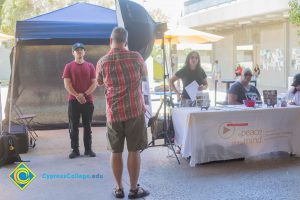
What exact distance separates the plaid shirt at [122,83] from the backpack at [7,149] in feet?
7.04

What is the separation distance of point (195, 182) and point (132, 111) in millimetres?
1300

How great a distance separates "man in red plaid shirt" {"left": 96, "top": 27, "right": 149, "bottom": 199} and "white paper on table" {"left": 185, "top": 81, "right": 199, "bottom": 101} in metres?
1.80

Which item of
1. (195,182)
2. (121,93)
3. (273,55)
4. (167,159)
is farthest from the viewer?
(273,55)

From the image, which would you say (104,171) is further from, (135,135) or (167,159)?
(135,135)

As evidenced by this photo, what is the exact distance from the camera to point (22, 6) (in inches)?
799

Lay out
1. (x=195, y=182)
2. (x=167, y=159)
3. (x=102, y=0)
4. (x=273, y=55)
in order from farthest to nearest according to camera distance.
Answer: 1. (x=102, y=0)
2. (x=273, y=55)
3. (x=167, y=159)
4. (x=195, y=182)

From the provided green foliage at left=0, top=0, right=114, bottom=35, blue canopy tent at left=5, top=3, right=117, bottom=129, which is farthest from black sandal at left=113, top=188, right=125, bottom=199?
green foliage at left=0, top=0, right=114, bottom=35

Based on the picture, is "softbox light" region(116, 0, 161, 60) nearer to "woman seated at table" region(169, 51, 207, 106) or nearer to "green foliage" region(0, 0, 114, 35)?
"woman seated at table" region(169, 51, 207, 106)

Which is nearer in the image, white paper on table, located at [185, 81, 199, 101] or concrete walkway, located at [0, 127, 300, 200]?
concrete walkway, located at [0, 127, 300, 200]

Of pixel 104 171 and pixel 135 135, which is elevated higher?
pixel 135 135

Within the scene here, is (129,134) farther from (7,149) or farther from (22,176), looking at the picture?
(7,149)

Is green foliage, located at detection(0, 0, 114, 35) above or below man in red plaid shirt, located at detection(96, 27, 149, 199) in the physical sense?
above

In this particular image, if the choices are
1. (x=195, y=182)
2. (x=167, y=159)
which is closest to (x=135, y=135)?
(x=195, y=182)

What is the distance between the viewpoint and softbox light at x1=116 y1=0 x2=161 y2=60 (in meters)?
5.67
